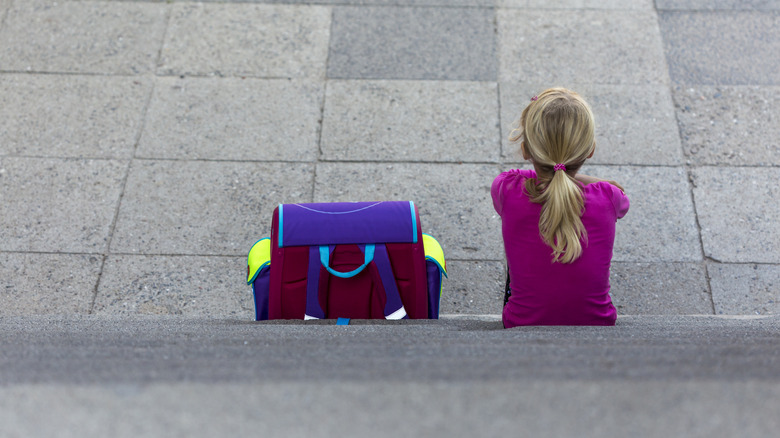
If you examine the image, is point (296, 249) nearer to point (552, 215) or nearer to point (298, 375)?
point (552, 215)

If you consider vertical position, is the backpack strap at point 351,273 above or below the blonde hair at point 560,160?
below

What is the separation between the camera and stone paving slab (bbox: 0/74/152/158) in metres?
3.92

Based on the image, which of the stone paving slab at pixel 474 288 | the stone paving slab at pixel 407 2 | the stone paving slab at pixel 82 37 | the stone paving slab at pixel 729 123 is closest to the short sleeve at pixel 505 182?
the stone paving slab at pixel 474 288

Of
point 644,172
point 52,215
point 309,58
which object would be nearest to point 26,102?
point 52,215

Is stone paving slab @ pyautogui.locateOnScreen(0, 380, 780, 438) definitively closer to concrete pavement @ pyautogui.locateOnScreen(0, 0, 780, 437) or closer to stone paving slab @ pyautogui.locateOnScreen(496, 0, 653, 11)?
concrete pavement @ pyautogui.locateOnScreen(0, 0, 780, 437)

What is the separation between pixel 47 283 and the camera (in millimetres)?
3355

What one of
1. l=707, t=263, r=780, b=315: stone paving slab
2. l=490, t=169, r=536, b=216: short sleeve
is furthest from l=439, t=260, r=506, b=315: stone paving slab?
l=707, t=263, r=780, b=315: stone paving slab

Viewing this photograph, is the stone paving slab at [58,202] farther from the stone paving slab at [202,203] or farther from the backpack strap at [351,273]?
the backpack strap at [351,273]

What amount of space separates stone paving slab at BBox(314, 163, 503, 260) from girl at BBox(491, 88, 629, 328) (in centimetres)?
102

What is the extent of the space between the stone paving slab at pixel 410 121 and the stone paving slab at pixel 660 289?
1.07 metres

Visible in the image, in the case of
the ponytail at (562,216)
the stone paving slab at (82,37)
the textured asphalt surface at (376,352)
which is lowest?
the textured asphalt surface at (376,352)

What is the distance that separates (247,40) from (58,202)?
174 cm

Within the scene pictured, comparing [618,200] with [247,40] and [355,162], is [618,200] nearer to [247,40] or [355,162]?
[355,162]

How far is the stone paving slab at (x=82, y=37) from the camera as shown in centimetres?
436
